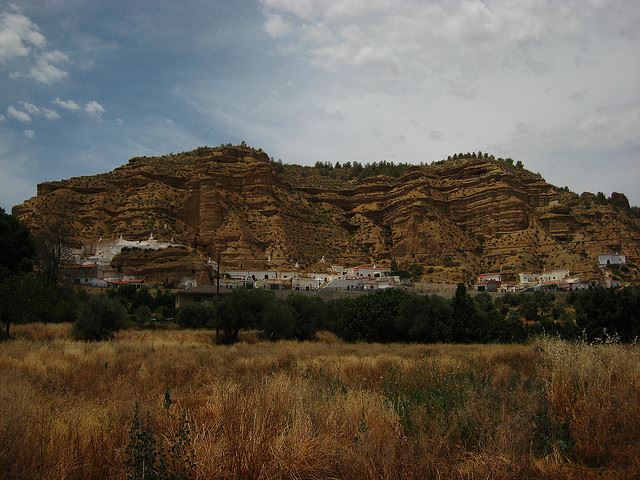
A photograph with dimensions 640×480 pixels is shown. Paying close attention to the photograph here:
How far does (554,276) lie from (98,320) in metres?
57.4

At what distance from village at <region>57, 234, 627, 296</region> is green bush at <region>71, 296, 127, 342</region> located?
99.0 feet

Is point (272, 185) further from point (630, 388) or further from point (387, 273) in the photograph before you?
point (630, 388)

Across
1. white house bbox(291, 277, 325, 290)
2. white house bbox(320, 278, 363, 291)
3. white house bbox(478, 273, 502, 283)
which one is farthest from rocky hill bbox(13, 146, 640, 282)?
white house bbox(320, 278, 363, 291)

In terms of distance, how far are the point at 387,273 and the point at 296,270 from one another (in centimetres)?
1330

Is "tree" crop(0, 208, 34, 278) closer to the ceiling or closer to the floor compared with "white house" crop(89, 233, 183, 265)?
closer to the floor

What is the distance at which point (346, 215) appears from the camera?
96500 millimetres

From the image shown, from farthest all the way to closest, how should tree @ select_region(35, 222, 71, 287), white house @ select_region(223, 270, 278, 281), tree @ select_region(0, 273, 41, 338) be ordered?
white house @ select_region(223, 270, 278, 281) < tree @ select_region(35, 222, 71, 287) < tree @ select_region(0, 273, 41, 338)

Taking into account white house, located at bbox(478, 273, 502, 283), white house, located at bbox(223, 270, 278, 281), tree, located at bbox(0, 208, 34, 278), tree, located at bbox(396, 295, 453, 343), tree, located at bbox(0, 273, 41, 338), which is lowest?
tree, located at bbox(396, 295, 453, 343)

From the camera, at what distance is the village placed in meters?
60.8

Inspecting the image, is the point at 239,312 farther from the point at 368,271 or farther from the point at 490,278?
the point at 490,278

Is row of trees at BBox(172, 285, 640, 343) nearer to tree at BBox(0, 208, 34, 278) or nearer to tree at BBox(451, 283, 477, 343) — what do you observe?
tree at BBox(451, 283, 477, 343)

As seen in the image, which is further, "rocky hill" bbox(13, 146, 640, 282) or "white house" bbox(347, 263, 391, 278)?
"rocky hill" bbox(13, 146, 640, 282)

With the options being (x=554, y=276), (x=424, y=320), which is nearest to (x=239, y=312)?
(x=424, y=320)

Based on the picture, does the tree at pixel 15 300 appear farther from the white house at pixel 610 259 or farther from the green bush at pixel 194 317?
the white house at pixel 610 259
